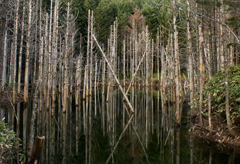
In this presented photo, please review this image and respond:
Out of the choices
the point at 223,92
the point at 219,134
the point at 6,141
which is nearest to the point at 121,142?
the point at 219,134

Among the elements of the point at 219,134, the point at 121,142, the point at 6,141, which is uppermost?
the point at 6,141

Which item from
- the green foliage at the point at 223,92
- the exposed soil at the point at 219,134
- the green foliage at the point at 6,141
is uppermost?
the green foliage at the point at 223,92

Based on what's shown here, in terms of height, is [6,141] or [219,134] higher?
[6,141]

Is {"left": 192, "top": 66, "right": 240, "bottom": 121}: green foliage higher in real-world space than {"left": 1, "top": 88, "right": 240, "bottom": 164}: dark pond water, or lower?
higher

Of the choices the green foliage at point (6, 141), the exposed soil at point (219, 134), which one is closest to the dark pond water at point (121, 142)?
the exposed soil at point (219, 134)

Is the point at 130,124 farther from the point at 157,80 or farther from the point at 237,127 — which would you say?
the point at 157,80

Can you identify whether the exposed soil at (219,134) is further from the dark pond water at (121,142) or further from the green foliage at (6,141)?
the green foliage at (6,141)

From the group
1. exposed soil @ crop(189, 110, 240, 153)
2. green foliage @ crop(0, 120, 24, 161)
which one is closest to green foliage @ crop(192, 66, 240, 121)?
exposed soil @ crop(189, 110, 240, 153)

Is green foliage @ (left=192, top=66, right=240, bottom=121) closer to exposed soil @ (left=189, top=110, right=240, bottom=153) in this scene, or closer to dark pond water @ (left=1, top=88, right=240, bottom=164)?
exposed soil @ (left=189, top=110, right=240, bottom=153)

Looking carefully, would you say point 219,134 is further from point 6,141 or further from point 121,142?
point 6,141

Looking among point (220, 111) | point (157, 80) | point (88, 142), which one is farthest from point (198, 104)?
point (157, 80)

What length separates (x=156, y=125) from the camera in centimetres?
757

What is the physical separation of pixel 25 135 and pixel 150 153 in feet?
12.5

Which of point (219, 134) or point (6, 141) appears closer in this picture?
point (6, 141)
